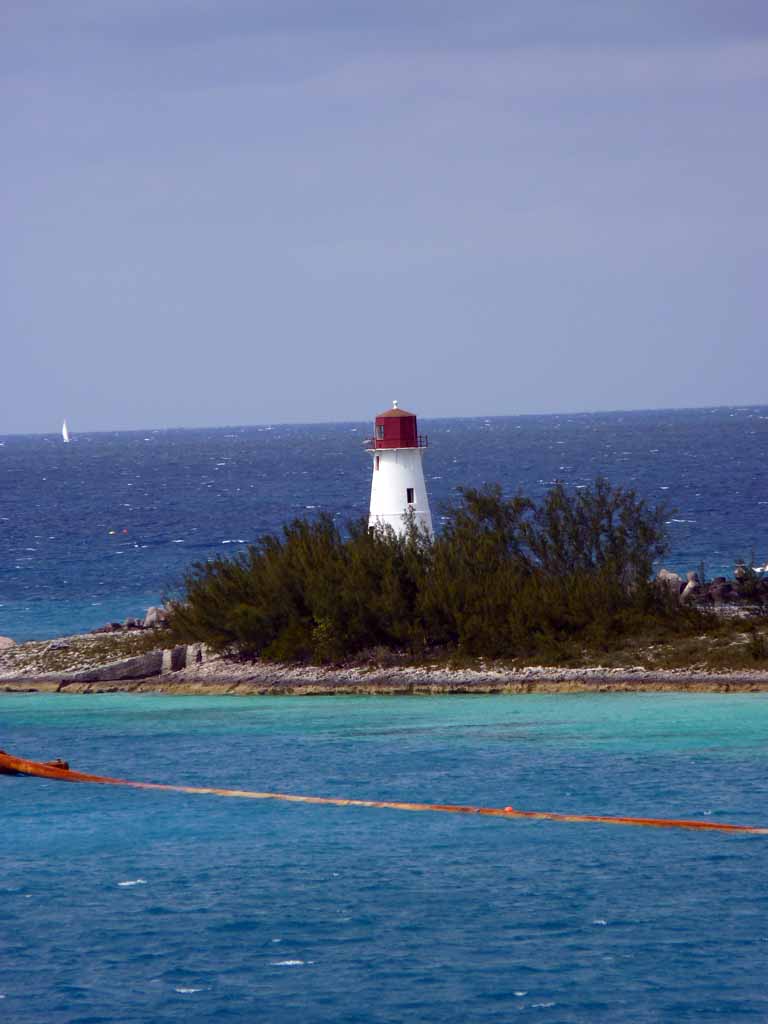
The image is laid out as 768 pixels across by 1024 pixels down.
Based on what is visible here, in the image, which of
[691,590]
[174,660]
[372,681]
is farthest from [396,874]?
[691,590]

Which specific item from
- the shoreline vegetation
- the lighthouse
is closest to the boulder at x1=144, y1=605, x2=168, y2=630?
the shoreline vegetation

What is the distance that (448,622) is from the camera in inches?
1708

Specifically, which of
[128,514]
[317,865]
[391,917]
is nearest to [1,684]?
[317,865]

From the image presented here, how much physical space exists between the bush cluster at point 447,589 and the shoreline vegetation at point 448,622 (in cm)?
4

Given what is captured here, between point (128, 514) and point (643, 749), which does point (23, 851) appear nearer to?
point (643, 749)

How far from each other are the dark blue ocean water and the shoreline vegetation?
17.2 feet

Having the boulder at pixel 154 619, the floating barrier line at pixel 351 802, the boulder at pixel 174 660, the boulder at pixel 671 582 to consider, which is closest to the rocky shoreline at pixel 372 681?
the boulder at pixel 174 660

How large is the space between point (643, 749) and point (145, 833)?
10.3m

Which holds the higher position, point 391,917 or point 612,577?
point 612,577

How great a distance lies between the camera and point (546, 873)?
24984 millimetres

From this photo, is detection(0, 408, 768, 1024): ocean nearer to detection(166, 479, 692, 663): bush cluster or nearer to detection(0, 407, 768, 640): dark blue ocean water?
detection(166, 479, 692, 663): bush cluster

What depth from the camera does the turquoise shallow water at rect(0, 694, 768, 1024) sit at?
20250 mm

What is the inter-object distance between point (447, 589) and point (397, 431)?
647 centimetres

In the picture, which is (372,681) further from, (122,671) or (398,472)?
(398,472)
